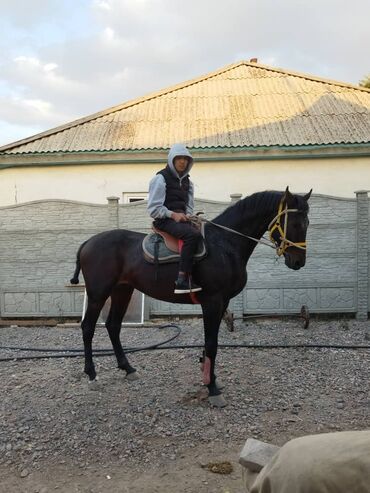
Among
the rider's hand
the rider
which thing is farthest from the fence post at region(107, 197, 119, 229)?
the rider's hand

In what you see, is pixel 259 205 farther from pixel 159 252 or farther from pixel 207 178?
pixel 207 178

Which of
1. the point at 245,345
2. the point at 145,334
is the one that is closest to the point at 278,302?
the point at 245,345

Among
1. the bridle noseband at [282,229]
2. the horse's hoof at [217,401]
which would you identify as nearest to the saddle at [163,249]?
the bridle noseband at [282,229]

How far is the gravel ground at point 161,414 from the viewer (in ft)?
10.0

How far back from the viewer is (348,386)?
4543 mm

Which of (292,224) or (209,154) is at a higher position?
(209,154)

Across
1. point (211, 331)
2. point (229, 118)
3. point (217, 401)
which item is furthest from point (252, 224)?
point (229, 118)

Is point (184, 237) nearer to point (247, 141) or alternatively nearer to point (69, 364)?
point (69, 364)

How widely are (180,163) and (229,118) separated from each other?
704cm

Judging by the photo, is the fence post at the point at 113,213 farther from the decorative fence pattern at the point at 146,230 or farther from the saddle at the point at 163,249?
the saddle at the point at 163,249

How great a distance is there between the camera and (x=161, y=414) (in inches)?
155

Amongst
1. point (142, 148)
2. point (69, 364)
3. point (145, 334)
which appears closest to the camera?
point (69, 364)

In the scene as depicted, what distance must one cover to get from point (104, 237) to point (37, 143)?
6.47m

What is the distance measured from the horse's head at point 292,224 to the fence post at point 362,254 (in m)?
3.56
